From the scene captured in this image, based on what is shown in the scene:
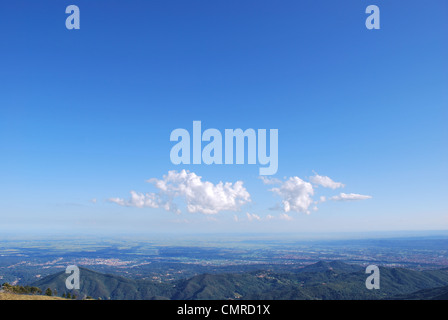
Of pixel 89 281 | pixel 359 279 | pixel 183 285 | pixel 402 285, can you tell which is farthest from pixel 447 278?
pixel 89 281

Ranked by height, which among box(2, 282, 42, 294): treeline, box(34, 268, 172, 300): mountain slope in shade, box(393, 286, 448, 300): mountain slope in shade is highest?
box(2, 282, 42, 294): treeline

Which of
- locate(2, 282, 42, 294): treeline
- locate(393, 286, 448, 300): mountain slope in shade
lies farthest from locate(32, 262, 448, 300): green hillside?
locate(2, 282, 42, 294): treeline

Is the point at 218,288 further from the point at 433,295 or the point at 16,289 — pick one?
the point at 16,289

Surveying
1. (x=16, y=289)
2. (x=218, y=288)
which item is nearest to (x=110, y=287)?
(x=218, y=288)

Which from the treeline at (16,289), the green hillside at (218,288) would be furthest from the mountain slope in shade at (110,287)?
the treeline at (16,289)

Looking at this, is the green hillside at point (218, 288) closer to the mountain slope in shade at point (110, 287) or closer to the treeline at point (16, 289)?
the mountain slope in shade at point (110, 287)

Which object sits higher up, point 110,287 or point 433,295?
point 433,295

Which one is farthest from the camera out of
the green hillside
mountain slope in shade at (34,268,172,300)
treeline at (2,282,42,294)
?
mountain slope in shade at (34,268,172,300)

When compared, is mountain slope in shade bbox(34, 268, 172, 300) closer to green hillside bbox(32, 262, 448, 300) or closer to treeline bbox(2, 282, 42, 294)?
green hillside bbox(32, 262, 448, 300)
